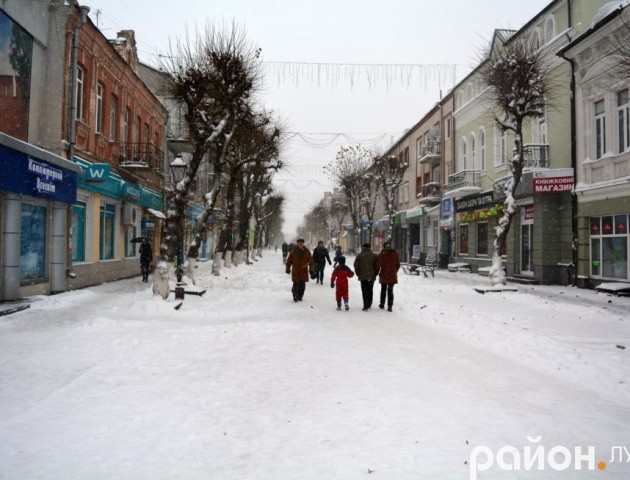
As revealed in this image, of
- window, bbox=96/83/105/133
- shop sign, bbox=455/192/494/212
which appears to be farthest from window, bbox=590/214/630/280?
window, bbox=96/83/105/133

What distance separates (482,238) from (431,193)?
727 centimetres

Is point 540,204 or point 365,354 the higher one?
point 540,204

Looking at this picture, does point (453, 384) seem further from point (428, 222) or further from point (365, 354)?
point (428, 222)

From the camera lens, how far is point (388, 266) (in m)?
11.2

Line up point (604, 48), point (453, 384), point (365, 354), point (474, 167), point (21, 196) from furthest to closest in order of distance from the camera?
point (474, 167) → point (604, 48) → point (21, 196) → point (365, 354) → point (453, 384)

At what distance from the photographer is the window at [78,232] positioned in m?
15.2

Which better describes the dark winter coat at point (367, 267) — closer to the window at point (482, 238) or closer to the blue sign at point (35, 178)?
the blue sign at point (35, 178)

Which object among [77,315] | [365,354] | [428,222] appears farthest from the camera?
[428,222]

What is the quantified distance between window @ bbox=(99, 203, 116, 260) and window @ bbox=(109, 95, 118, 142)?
2780 millimetres

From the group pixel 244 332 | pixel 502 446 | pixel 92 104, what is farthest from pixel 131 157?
pixel 502 446

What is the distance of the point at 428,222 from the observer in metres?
34.5

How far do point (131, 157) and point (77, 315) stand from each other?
451 inches

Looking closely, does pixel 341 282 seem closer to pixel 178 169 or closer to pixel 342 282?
pixel 342 282

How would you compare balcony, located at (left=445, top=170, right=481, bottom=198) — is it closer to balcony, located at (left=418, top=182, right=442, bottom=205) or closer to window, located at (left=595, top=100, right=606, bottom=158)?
balcony, located at (left=418, top=182, right=442, bottom=205)
